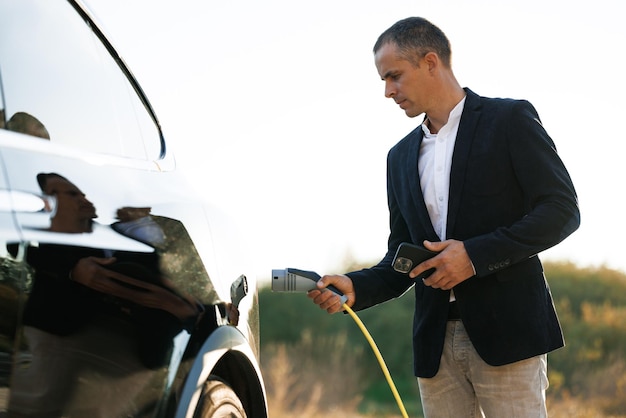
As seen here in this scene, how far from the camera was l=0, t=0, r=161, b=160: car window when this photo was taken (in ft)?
6.40

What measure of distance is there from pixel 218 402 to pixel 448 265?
0.85 meters

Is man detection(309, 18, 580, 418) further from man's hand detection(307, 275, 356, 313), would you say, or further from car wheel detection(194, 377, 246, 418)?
car wheel detection(194, 377, 246, 418)

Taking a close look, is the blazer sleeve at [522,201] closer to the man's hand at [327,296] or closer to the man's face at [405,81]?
the man's face at [405,81]

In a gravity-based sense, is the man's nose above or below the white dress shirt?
above

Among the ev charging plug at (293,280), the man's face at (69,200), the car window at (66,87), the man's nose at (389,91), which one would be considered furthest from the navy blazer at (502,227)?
the man's face at (69,200)

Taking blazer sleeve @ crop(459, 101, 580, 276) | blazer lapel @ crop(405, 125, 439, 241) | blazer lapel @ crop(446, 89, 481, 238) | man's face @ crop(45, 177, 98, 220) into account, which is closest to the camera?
man's face @ crop(45, 177, 98, 220)

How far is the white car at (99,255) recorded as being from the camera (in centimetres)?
172

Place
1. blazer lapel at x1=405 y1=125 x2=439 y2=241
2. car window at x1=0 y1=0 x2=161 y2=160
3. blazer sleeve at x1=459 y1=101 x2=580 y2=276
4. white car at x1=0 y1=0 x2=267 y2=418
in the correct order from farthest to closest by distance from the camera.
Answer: blazer lapel at x1=405 y1=125 x2=439 y2=241
blazer sleeve at x1=459 y1=101 x2=580 y2=276
car window at x1=0 y1=0 x2=161 y2=160
white car at x1=0 y1=0 x2=267 y2=418

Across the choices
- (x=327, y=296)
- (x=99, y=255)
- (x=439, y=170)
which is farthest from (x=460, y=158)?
(x=99, y=255)

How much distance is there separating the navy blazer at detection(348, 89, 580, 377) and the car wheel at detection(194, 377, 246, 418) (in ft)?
2.54

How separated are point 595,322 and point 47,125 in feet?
48.3

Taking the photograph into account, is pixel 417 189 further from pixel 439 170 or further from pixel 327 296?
pixel 327 296

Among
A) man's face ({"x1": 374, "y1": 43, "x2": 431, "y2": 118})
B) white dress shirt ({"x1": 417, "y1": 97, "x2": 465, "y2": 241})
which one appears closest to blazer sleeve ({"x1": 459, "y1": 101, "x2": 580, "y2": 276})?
white dress shirt ({"x1": 417, "y1": 97, "x2": 465, "y2": 241})

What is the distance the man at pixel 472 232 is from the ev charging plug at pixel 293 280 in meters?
0.04
